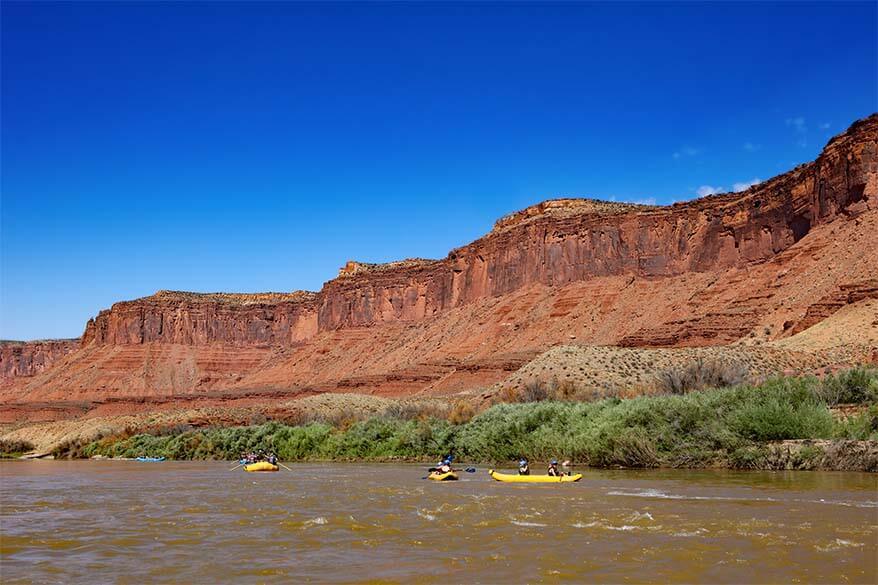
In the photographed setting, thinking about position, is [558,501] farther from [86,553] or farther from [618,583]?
[86,553]

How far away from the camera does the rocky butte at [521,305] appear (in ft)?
179

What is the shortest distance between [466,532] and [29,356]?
547 feet

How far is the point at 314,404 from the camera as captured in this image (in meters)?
56.3

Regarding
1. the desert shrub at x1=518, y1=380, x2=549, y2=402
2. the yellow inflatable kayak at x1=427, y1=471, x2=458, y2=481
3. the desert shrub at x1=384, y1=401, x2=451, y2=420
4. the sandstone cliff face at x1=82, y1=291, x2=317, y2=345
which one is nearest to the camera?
the yellow inflatable kayak at x1=427, y1=471, x2=458, y2=481

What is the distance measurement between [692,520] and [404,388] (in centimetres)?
5388

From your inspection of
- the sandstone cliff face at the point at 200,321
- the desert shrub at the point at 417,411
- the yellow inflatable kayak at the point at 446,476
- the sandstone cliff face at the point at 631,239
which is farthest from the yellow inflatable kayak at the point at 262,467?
the sandstone cliff face at the point at 200,321

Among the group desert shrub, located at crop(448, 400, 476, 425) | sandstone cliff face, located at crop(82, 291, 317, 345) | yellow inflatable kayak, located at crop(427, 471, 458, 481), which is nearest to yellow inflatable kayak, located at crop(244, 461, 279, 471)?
yellow inflatable kayak, located at crop(427, 471, 458, 481)

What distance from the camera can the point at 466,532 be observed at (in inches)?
539

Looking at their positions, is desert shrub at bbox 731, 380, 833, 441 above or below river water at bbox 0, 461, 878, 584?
above

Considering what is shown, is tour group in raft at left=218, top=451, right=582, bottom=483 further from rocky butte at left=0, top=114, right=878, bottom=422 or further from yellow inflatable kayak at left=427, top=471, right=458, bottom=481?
rocky butte at left=0, top=114, right=878, bottom=422

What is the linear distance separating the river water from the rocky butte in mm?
31837

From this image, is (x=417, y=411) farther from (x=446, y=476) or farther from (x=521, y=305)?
(x=521, y=305)

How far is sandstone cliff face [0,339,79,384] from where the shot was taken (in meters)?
158

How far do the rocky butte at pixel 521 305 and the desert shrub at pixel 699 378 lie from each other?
14.9m
